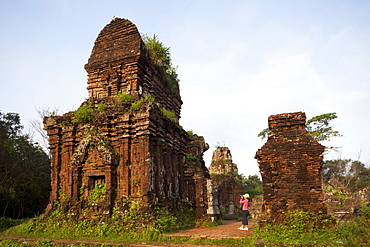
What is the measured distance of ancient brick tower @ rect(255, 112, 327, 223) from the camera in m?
7.57

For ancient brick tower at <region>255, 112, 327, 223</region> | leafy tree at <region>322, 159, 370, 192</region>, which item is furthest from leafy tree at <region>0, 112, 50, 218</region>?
leafy tree at <region>322, 159, 370, 192</region>

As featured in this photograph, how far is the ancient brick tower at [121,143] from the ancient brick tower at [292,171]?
3.84m

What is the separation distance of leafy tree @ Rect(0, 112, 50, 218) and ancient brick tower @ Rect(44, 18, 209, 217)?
26.4 ft

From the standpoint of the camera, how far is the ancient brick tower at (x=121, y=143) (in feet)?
33.8

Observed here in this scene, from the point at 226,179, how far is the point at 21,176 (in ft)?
45.2

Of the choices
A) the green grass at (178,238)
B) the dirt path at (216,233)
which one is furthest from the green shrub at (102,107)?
the dirt path at (216,233)

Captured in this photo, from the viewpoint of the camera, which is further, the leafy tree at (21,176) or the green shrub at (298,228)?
the leafy tree at (21,176)

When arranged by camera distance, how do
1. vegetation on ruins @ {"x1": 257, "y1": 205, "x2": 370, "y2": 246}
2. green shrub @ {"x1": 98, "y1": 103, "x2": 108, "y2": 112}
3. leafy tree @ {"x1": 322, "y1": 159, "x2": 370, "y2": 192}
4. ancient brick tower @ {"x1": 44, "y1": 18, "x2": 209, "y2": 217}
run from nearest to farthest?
vegetation on ruins @ {"x1": 257, "y1": 205, "x2": 370, "y2": 246} → ancient brick tower @ {"x1": 44, "y1": 18, "x2": 209, "y2": 217} → green shrub @ {"x1": 98, "y1": 103, "x2": 108, "y2": 112} → leafy tree @ {"x1": 322, "y1": 159, "x2": 370, "y2": 192}

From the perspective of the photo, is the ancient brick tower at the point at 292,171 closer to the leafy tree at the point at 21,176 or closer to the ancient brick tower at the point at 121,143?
the ancient brick tower at the point at 121,143

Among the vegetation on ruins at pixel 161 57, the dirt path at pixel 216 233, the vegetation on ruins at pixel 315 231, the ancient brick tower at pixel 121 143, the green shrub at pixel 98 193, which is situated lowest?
the dirt path at pixel 216 233

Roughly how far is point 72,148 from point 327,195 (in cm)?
1135

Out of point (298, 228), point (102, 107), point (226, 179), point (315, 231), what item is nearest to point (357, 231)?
point (315, 231)

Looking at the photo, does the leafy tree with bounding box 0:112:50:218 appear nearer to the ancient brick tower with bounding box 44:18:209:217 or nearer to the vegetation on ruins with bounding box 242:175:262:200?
the ancient brick tower with bounding box 44:18:209:217

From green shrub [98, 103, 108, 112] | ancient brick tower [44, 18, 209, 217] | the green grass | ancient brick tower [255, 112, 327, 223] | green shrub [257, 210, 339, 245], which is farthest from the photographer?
green shrub [98, 103, 108, 112]
